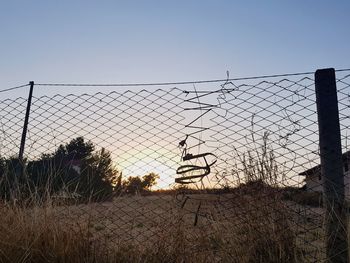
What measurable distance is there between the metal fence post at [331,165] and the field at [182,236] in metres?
0.11

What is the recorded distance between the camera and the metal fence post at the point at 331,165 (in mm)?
2385

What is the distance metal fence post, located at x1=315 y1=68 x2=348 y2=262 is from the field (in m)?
0.11

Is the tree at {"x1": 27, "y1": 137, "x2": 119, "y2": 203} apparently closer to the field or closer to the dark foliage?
the dark foliage

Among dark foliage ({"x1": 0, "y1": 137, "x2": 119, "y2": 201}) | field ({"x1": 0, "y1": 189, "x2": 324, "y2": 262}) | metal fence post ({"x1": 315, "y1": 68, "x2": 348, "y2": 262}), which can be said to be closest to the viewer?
metal fence post ({"x1": 315, "y1": 68, "x2": 348, "y2": 262})

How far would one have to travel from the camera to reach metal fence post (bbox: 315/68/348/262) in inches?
93.9

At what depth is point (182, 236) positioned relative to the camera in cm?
263

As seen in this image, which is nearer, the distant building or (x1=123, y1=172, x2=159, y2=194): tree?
the distant building

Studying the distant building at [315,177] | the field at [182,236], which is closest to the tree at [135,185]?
the field at [182,236]

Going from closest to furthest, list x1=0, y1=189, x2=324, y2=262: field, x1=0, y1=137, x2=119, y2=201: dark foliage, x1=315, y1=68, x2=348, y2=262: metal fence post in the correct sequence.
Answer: x1=315, y1=68, x2=348, y2=262: metal fence post
x1=0, y1=189, x2=324, y2=262: field
x1=0, y1=137, x2=119, y2=201: dark foliage

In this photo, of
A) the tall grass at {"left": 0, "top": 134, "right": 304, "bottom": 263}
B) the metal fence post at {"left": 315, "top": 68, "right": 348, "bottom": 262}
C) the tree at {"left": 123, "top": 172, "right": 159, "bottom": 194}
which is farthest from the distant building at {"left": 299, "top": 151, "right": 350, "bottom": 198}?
the tree at {"left": 123, "top": 172, "right": 159, "bottom": 194}

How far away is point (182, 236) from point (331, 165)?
45.3 inches

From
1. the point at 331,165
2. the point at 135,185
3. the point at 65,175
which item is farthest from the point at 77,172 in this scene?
the point at 331,165

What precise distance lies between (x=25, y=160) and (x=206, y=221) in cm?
184

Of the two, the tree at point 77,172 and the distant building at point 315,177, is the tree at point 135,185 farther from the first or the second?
the distant building at point 315,177
